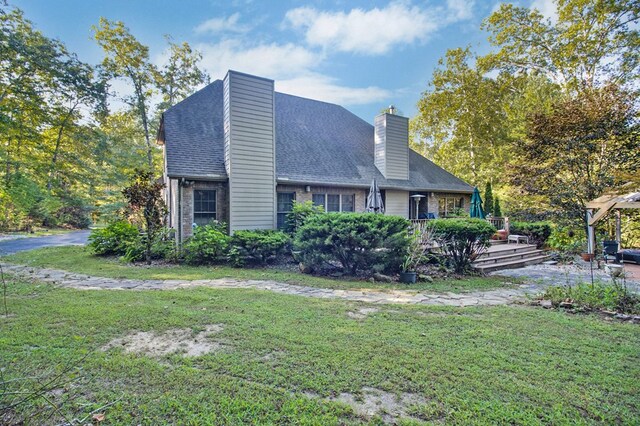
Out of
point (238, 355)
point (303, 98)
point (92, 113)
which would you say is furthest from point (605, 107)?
point (92, 113)

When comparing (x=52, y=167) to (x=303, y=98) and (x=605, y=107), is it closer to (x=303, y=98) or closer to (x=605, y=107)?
(x=303, y=98)

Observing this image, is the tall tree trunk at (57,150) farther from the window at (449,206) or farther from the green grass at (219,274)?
the window at (449,206)

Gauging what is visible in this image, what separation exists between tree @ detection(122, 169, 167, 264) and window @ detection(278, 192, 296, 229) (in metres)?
3.78

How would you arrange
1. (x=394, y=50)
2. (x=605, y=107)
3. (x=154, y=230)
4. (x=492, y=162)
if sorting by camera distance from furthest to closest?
(x=492, y=162) → (x=394, y=50) → (x=605, y=107) → (x=154, y=230)

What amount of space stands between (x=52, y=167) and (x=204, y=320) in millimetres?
23425

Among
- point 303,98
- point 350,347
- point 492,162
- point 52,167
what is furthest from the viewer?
point 492,162

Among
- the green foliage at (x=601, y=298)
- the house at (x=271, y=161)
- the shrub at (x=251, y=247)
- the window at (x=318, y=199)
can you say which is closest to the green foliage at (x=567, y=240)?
the house at (x=271, y=161)

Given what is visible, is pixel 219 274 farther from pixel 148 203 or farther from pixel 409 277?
pixel 409 277

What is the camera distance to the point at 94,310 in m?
4.40

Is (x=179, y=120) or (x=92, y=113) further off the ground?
(x=92, y=113)

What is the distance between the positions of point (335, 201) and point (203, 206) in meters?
5.18

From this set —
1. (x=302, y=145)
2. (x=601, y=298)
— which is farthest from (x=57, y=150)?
(x=601, y=298)

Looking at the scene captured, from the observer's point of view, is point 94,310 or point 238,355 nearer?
point 238,355

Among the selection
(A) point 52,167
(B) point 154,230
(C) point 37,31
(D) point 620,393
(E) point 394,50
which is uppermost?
(C) point 37,31
